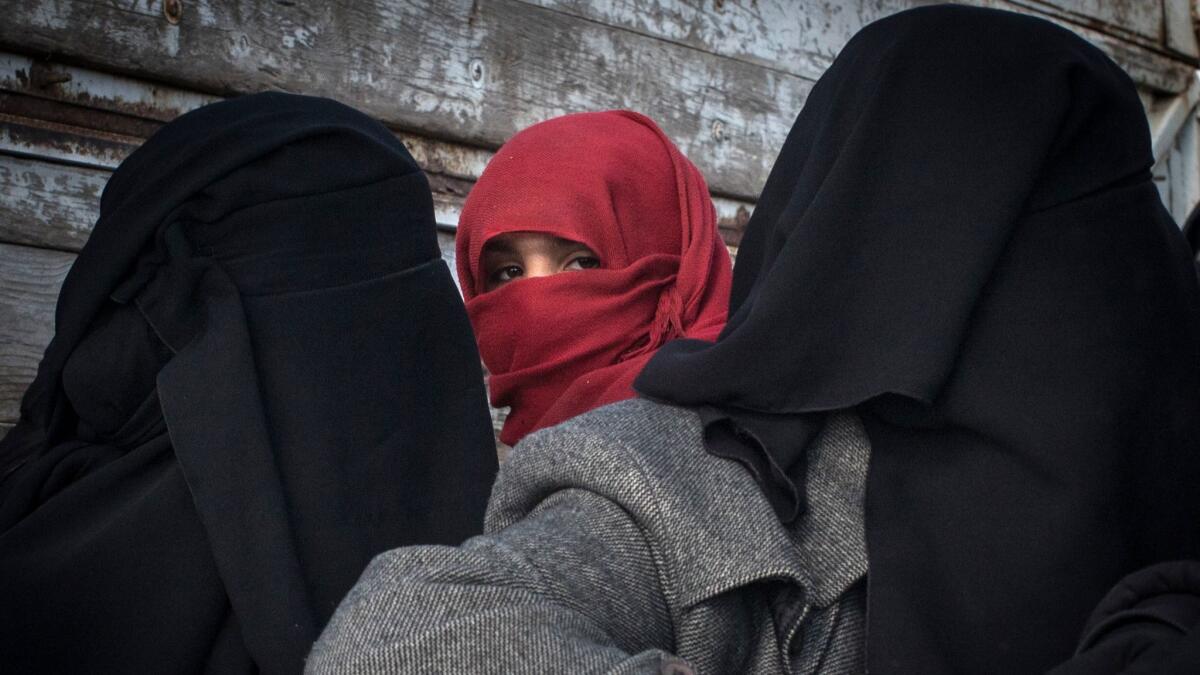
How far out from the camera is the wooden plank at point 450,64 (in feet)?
8.59

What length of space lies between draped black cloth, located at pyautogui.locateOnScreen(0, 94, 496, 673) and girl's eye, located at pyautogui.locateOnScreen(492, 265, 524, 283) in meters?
0.39

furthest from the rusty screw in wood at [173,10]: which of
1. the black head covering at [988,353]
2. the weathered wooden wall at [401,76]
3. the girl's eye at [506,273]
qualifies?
the black head covering at [988,353]

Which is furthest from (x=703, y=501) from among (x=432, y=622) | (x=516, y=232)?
(x=516, y=232)

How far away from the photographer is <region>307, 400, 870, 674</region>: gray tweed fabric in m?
1.20

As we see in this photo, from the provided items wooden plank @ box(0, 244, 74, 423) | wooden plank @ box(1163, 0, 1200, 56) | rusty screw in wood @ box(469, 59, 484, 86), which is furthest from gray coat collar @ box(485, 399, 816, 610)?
wooden plank @ box(1163, 0, 1200, 56)

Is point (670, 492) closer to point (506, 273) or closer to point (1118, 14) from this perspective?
point (506, 273)

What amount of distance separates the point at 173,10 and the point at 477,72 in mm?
742

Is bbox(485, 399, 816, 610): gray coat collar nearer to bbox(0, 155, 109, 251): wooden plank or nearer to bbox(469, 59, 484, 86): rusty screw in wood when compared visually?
bbox(0, 155, 109, 251): wooden plank

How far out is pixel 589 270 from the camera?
267 cm

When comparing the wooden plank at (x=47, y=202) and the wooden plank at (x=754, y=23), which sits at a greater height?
the wooden plank at (x=754, y=23)

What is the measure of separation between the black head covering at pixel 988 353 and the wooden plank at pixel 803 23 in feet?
6.12

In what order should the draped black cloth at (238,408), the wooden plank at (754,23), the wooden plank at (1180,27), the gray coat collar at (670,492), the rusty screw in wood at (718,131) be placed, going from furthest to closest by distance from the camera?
the wooden plank at (1180,27) < the rusty screw in wood at (718,131) < the wooden plank at (754,23) < the draped black cloth at (238,408) < the gray coat collar at (670,492)

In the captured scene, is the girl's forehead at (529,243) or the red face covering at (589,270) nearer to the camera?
the red face covering at (589,270)

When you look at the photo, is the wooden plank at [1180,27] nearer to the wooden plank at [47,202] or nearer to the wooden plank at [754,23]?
the wooden plank at [754,23]
